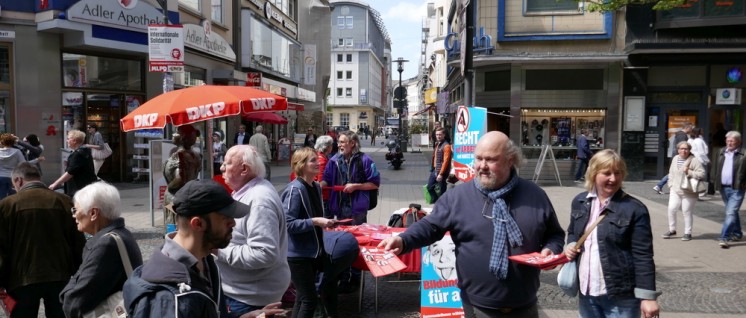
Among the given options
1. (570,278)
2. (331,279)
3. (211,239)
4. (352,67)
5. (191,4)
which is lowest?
(331,279)

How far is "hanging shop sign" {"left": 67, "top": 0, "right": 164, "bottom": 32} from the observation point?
14.2 m

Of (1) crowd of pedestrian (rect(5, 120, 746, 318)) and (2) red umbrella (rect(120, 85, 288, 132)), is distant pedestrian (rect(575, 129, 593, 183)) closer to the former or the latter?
(2) red umbrella (rect(120, 85, 288, 132))

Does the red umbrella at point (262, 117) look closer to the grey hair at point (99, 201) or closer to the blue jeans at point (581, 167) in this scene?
the blue jeans at point (581, 167)

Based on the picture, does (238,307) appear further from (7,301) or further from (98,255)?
(7,301)

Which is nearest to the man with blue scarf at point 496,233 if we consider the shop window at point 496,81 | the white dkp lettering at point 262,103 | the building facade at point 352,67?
the white dkp lettering at point 262,103

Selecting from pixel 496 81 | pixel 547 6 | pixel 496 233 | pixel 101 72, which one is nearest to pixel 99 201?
pixel 496 233

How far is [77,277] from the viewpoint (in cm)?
299

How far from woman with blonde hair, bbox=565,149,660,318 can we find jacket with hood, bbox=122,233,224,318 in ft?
8.11

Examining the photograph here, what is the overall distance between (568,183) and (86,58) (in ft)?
46.6

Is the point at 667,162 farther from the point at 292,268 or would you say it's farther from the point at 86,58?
the point at 86,58

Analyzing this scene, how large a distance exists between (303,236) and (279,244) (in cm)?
97

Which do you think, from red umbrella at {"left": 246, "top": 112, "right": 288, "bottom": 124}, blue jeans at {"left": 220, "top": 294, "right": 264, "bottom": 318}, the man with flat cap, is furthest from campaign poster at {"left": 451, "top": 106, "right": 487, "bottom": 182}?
red umbrella at {"left": 246, "top": 112, "right": 288, "bottom": 124}

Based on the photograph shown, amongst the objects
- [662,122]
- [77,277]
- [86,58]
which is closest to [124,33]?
[86,58]

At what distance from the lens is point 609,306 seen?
363 centimetres
